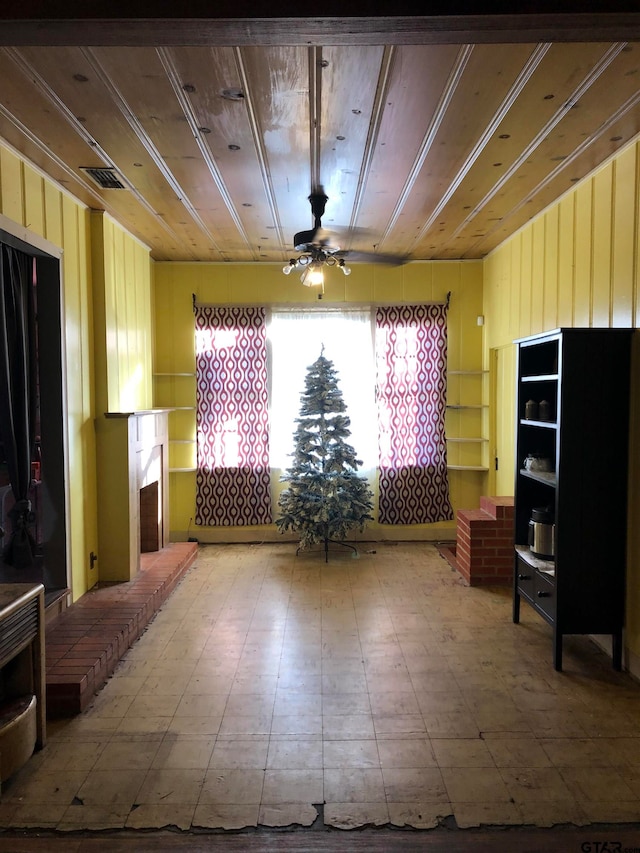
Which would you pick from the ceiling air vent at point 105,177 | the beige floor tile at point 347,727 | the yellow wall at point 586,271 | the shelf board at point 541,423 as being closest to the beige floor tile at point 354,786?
the beige floor tile at point 347,727

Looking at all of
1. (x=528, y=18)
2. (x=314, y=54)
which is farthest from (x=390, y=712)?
(x=314, y=54)

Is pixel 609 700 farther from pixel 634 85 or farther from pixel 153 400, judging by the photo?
pixel 153 400

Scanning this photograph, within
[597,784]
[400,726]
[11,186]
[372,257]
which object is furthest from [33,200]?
[597,784]

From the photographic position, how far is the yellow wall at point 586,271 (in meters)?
3.07

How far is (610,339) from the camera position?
10.1 ft

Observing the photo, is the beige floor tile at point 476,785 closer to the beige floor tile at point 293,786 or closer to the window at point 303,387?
the beige floor tile at point 293,786

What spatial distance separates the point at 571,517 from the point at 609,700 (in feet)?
3.14

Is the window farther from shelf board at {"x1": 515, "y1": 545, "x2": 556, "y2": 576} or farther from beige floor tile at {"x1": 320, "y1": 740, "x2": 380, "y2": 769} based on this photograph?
beige floor tile at {"x1": 320, "y1": 740, "x2": 380, "y2": 769}

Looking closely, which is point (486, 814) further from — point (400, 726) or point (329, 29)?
point (329, 29)

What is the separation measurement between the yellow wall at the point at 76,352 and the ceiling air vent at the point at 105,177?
31 centimetres

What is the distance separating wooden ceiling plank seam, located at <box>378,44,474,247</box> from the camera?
2289 mm

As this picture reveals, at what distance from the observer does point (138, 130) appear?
9.59 ft

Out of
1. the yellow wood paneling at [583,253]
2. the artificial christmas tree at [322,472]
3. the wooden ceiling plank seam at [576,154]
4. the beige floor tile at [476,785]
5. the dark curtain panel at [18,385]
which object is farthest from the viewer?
the artificial christmas tree at [322,472]

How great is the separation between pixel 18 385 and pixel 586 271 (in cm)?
384
